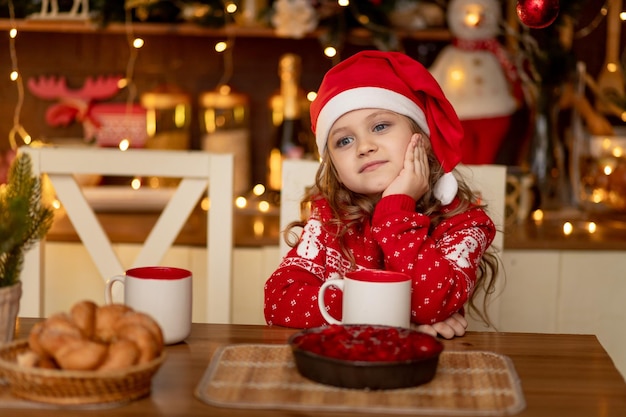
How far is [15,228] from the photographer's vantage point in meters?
1.00

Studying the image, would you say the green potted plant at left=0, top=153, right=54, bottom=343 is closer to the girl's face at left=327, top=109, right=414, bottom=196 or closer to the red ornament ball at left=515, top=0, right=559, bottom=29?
the girl's face at left=327, top=109, right=414, bottom=196

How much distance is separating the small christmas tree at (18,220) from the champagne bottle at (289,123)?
4.39ft

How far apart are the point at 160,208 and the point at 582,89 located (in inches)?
43.5

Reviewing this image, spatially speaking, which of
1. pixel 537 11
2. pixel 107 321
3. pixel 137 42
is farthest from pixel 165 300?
pixel 137 42

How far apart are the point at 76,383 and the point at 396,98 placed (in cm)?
74

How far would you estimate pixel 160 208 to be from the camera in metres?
2.31

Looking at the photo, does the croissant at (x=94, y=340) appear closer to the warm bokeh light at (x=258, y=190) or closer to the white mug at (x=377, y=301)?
the white mug at (x=377, y=301)

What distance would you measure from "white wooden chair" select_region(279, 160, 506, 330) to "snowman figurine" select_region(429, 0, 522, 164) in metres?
0.69

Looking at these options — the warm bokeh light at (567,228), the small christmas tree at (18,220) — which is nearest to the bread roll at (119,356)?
the small christmas tree at (18,220)

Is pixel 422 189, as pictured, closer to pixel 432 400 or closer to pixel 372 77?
pixel 372 77

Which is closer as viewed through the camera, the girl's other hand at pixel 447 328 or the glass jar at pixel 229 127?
the girl's other hand at pixel 447 328

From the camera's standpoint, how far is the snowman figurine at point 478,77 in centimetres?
232

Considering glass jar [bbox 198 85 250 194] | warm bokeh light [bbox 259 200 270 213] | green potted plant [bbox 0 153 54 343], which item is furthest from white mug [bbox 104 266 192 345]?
glass jar [bbox 198 85 250 194]

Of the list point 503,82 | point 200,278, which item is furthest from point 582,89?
point 200,278
